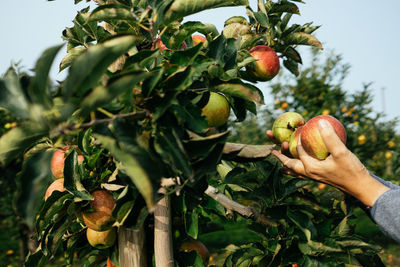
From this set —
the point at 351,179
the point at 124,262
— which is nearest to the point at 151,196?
the point at 124,262

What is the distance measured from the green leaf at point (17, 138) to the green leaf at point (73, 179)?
34 centimetres

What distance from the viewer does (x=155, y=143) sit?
2.13ft

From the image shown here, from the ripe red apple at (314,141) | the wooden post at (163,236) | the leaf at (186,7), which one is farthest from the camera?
the ripe red apple at (314,141)

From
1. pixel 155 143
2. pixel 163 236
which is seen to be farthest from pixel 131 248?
pixel 155 143

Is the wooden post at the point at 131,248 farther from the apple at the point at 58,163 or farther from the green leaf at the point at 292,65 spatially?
the green leaf at the point at 292,65

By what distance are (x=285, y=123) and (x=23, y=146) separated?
3.30ft

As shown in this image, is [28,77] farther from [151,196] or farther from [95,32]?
[95,32]

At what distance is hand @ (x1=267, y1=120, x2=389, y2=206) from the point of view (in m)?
1.04

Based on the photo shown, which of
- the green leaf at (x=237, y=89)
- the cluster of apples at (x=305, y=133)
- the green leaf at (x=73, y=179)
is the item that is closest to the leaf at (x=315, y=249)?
the cluster of apples at (x=305, y=133)

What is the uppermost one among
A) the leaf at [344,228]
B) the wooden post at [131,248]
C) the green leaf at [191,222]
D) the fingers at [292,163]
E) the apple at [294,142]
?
the apple at [294,142]

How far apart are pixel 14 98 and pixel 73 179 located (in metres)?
0.42

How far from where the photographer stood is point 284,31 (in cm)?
128

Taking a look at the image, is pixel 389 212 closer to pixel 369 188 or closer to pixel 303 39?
pixel 369 188

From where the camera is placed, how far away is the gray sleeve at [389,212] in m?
1.00
